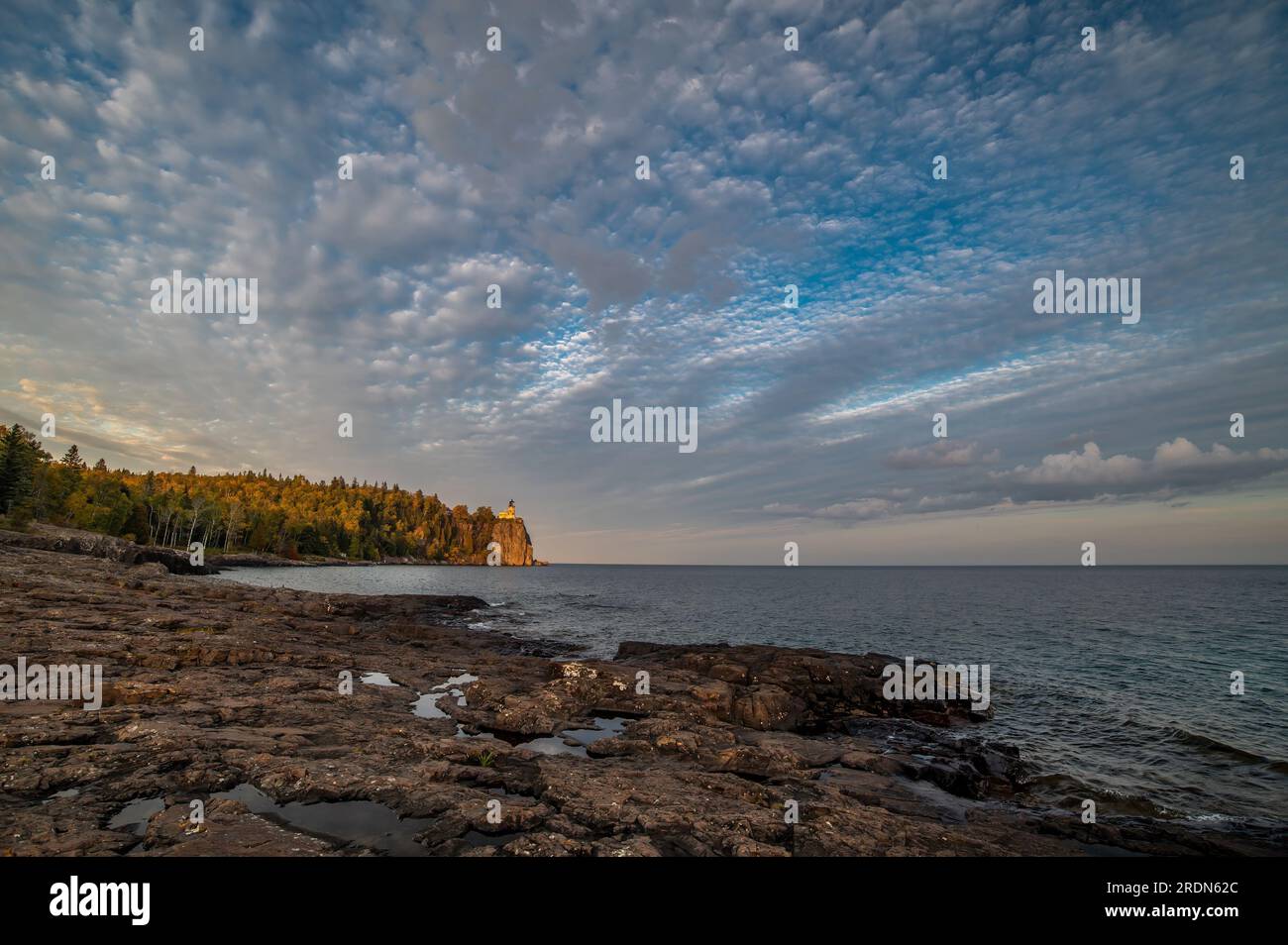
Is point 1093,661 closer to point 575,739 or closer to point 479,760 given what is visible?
point 575,739

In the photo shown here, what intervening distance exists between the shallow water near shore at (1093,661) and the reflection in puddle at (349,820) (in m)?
20.0

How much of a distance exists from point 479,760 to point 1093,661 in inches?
1934

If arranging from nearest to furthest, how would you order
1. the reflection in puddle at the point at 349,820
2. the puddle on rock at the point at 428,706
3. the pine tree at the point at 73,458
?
the reflection in puddle at the point at 349,820 → the puddle on rock at the point at 428,706 → the pine tree at the point at 73,458

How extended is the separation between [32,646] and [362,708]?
44.8 ft

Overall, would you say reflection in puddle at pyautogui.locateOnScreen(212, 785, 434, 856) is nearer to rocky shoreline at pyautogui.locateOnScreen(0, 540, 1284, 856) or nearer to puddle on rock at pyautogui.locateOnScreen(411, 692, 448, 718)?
rocky shoreline at pyautogui.locateOnScreen(0, 540, 1284, 856)

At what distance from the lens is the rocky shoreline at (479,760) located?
33.9 ft

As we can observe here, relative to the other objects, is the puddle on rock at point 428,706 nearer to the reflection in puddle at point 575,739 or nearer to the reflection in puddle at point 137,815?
the reflection in puddle at point 575,739

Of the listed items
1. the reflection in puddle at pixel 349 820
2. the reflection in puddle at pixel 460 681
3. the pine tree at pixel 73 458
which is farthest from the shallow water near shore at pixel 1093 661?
the pine tree at pixel 73 458

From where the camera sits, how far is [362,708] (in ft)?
62.4

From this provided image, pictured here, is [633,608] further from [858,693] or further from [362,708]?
[362,708]

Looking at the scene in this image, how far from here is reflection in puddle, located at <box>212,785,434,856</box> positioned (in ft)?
32.5

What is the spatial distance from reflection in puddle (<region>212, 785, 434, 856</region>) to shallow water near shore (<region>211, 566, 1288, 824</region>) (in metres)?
20.0

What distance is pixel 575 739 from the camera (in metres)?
18.8
